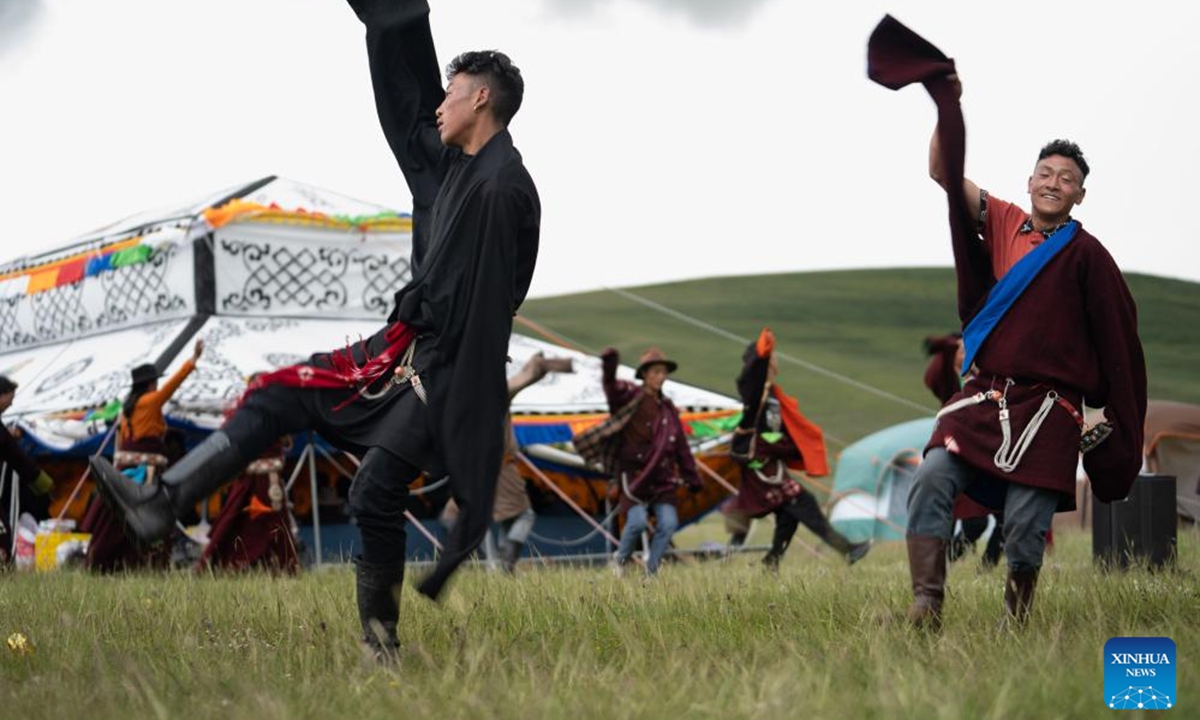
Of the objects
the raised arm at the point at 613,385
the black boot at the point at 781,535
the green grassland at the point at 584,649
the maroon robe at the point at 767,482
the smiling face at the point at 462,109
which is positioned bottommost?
the black boot at the point at 781,535

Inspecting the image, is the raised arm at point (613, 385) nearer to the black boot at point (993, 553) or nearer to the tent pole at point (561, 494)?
the tent pole at point (561, 494)

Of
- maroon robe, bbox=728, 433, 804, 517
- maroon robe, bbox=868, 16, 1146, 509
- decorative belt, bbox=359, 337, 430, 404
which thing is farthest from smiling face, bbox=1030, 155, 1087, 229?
maroon robe, bbox=728, 433, 804, 517

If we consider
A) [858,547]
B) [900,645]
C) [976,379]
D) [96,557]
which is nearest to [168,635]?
[900,645]

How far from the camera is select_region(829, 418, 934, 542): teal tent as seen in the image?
18.7 meters

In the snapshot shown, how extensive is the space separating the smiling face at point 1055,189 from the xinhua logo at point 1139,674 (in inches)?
67.6

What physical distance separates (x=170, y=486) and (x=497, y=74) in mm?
1555

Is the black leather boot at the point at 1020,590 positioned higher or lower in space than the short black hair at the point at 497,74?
lower

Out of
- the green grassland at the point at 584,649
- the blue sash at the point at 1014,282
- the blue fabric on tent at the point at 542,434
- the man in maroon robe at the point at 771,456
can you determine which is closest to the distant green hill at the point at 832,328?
the blue fabric on tent at the point at 542,434

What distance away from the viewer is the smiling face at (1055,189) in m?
4.91

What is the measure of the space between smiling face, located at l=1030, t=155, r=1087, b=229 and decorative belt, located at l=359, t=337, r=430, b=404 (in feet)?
6.75

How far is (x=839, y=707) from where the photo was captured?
3221mm

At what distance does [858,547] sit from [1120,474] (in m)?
6.14

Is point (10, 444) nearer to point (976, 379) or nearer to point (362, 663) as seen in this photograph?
point (362, 663)

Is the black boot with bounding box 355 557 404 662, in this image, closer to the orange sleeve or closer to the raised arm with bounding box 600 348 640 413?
the orange sleeve
